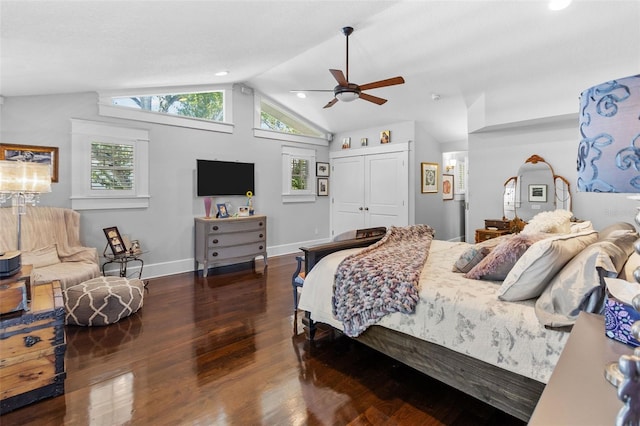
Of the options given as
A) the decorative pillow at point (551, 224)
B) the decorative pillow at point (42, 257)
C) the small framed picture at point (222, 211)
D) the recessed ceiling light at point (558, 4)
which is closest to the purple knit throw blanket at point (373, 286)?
the decorative pillow at point (551, 224)

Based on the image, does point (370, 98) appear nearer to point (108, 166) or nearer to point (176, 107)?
point (176, 107)

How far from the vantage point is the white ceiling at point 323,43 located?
243cm

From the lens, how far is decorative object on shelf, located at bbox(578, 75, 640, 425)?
771mm

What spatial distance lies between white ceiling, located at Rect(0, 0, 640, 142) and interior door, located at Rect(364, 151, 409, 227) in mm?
1513

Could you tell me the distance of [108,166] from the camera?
4438mm

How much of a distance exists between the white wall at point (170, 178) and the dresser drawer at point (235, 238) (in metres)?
0.53

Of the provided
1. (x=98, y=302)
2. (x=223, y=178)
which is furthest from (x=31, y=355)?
(x=223, y=178)

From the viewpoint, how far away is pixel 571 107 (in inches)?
161

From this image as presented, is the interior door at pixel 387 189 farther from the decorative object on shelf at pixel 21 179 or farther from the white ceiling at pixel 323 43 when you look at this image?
the decorative object on shelf at pixel 21 179

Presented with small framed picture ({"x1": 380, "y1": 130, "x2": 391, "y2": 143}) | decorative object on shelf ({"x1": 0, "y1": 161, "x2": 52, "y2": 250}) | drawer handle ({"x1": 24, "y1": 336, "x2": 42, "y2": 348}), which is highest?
small framed picture ({"x1": 380, "y1": 130, "x2": 391, "y2": 143})

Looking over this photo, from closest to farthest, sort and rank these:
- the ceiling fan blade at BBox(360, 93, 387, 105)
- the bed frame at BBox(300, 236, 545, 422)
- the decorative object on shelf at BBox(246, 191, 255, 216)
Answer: the bed frame at BBox(300, 236, 545, 422)
the ceiling fan blade at BBox(360, 93, 387, 105)
the decorative object on shelf at BBox(246, 191, 255, 216)

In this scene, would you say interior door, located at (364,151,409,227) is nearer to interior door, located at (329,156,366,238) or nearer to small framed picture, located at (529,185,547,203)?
interior door, located at (329,156,366,238)

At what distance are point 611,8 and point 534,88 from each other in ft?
4.23

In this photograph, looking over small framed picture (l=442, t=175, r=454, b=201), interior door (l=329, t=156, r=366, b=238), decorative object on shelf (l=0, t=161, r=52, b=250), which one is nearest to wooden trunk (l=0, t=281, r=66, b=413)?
decorative object on shelf (l=0, t=161, r=52, b=250)
